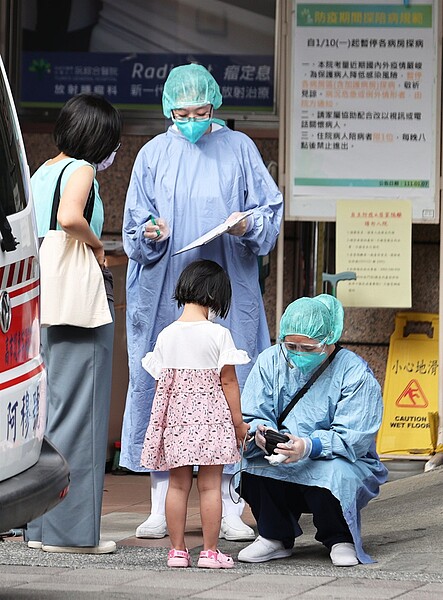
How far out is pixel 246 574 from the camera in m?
5.30

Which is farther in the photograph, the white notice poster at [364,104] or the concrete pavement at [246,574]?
the white notice poster at [364,104]

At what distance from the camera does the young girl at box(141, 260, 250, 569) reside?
17.7ft

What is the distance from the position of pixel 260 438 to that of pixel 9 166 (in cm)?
160

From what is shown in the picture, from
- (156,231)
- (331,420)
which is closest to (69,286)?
(156,231)

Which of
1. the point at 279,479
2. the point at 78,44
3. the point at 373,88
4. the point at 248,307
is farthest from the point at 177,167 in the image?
the point at 78,44

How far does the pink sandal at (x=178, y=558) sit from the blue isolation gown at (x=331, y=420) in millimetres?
407

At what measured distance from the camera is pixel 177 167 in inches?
248

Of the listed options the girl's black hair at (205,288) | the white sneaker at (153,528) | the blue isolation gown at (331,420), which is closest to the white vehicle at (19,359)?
the girl's black hair at (205,288)

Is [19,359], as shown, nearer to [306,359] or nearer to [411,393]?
[306,359]

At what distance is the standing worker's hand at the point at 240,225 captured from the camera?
237 inches

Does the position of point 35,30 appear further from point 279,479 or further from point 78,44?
point 279,479

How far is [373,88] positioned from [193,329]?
2892 mm

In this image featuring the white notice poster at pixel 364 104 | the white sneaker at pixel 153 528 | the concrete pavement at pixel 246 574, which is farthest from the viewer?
A: the white notice poster at pixel 364 104

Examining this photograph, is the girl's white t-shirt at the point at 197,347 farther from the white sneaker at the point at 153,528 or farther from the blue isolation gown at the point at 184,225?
the white sneaker at the point at 153,528
